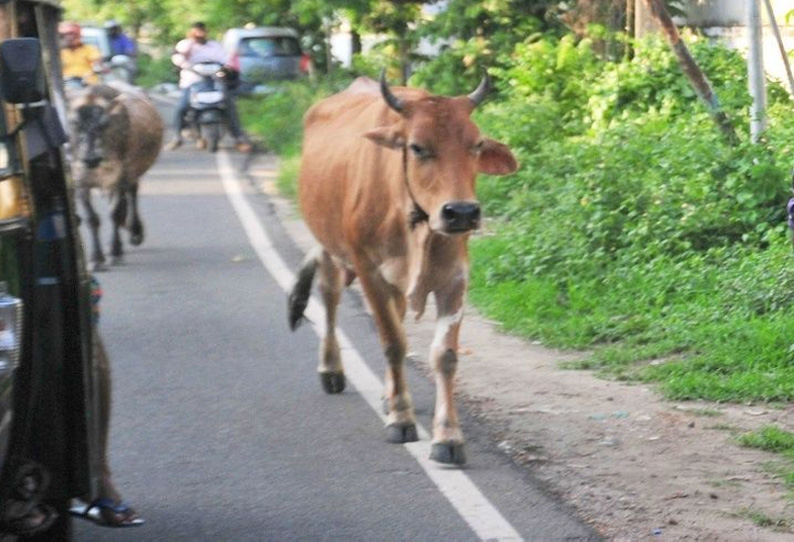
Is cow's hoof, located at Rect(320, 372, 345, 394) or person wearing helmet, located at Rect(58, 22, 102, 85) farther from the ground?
person wearing helmet, located at Rect(58, 22, 102, 85)

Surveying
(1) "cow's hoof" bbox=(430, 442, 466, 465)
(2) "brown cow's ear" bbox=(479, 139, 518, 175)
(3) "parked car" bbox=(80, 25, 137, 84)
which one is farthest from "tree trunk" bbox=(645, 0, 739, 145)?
(3) "parked car" bbox=(80, 25, 137, 84)

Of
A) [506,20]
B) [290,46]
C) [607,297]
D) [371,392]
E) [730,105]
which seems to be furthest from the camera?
[290,46]

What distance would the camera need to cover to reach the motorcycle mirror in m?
5.01

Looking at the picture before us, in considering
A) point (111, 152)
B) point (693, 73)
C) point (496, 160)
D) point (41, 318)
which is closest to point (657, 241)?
point (693, 73)

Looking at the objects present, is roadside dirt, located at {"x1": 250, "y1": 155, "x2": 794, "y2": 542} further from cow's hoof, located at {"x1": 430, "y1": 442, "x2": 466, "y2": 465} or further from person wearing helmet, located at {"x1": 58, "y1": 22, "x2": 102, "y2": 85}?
person wearing helmet, located at {"x1": 58, "y1": 22, "x2": 102, "y2": 85}

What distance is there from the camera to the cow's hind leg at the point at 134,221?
48.2ft

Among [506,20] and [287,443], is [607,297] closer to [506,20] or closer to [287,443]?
[287,443]

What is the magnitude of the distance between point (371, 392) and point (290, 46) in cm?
2223

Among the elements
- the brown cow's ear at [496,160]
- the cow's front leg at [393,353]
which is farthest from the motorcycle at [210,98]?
the brown cow's ear at [496,160]

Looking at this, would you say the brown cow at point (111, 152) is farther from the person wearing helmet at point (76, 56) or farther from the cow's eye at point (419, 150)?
the cow's eye at point (419, 150)

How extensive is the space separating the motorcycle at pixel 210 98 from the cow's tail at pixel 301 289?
605 inches

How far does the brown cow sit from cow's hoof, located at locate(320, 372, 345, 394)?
16.8ft

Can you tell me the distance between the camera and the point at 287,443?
7.89 m

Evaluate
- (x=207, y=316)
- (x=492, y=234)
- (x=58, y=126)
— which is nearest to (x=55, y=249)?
(x=58, y=126)
